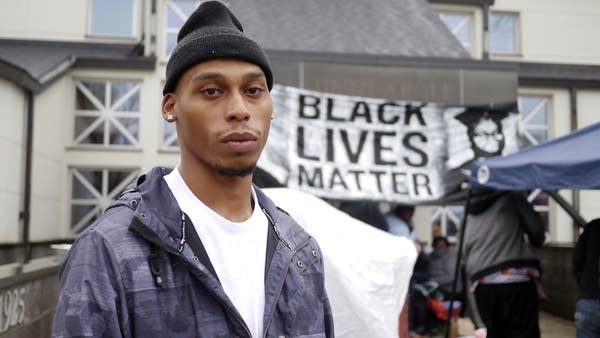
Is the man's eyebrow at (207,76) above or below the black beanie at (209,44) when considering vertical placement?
below

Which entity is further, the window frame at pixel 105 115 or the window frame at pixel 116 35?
the window frame at pixel 116 35

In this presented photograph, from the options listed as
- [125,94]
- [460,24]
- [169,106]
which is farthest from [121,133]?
[169,106]

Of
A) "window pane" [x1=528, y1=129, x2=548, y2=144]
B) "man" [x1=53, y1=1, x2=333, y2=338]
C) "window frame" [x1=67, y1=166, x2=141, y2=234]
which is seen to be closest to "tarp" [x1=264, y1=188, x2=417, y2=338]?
"man" [x1=53, y1=1, x2=333, y2=338]

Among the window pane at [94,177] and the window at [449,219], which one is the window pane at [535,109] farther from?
the window pane at [94,177]

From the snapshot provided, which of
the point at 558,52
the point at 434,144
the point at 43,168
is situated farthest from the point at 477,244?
the point at 558,52

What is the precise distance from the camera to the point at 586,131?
5871 millimetres

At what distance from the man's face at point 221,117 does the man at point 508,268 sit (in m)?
4.89

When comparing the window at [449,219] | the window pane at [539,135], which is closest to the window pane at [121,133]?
the window at [449,219]

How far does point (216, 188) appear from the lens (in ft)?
5.10

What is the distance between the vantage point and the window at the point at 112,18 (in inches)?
590

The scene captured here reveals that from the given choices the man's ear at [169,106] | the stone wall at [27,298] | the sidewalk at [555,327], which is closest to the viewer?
the man's ear at [169,106]

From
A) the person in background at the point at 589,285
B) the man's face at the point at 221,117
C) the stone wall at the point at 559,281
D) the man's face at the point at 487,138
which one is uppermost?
the man's face at the point at 487,138

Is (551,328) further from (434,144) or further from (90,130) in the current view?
(90,130)

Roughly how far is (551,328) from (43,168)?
1020cm
